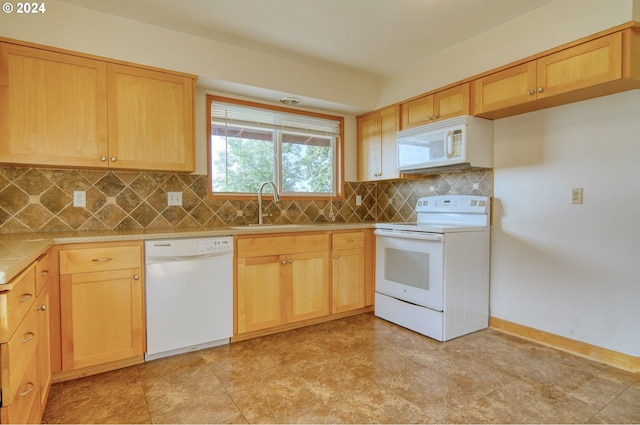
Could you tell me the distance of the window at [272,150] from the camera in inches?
119

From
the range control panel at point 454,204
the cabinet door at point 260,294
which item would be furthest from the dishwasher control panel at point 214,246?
the range control panel at point 454,204

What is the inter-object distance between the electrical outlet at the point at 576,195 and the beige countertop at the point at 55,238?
154cm

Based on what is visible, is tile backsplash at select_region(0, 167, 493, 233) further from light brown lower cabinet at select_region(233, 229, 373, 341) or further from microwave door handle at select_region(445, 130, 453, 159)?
Result: light brown lower cabinet at select_region(233, 229, 373, 341)

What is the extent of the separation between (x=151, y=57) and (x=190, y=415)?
7.53 feet

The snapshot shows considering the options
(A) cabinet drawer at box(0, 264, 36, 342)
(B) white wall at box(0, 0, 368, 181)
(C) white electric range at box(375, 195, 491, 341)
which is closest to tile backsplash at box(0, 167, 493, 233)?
(C) white electric range at box(375, 195, 491, 341)

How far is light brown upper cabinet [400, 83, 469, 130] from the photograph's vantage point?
2713mm

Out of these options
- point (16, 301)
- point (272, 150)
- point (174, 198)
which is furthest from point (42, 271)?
point (272, 150)

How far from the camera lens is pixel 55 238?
6.29 feet

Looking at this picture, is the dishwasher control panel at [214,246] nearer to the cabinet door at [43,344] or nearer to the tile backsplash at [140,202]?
the tile backsplash at [140,202]

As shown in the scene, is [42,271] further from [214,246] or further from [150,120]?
[150,120]

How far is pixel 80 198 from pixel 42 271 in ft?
2.98

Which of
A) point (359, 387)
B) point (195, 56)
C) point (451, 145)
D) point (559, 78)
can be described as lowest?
point (359, 387)

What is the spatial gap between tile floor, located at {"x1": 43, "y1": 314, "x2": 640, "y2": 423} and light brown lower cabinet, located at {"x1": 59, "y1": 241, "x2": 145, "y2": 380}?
11 cm

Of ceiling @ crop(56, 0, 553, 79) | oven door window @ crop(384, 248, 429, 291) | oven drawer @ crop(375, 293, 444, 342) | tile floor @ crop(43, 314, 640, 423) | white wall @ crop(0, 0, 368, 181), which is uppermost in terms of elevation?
ceiling @ crop(56, 0, 553, 79)
